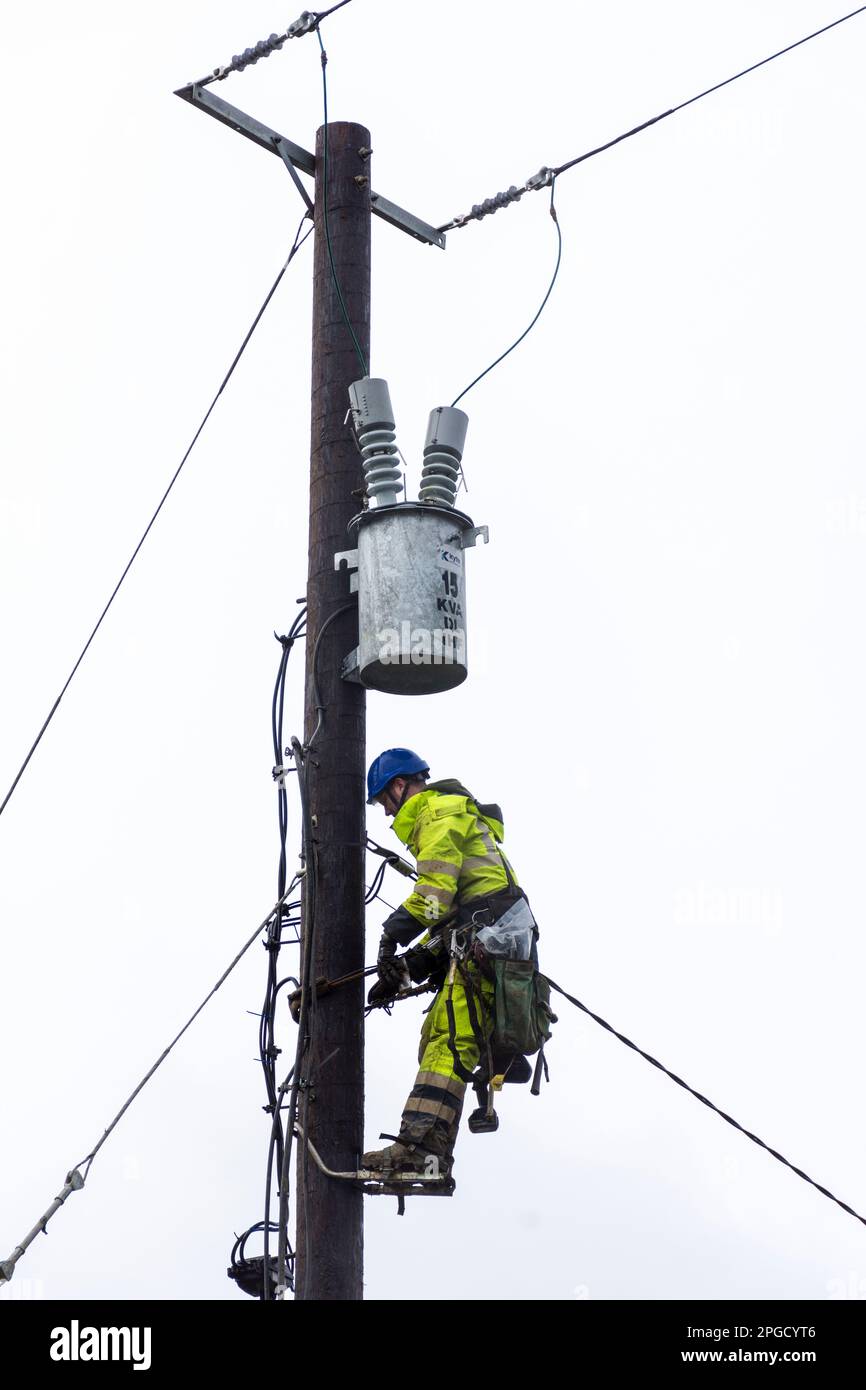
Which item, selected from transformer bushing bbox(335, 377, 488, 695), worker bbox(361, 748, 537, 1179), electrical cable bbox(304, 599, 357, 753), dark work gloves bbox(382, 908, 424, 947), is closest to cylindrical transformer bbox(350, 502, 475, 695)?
transformer bushing bbox(335, 377, 488, 695)

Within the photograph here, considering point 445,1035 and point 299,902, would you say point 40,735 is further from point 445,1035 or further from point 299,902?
point 445,1035

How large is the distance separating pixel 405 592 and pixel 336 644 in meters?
0.49

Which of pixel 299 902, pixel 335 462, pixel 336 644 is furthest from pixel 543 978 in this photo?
pixel 335 462

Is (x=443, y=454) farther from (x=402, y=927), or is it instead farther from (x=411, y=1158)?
(x=411, y=1158)

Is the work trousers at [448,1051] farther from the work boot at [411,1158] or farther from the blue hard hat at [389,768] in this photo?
the blue hard hat at [389,768]

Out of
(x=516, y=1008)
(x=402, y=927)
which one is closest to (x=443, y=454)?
(x=402, y=927)

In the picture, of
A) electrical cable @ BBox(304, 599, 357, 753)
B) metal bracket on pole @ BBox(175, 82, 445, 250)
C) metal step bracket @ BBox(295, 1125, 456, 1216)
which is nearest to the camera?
metal step bracket @ BBox(295, 1125, 456, 1216)

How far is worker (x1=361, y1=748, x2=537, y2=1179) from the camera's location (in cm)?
780

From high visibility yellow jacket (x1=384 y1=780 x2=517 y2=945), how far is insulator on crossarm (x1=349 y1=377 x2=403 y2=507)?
51.3 inches

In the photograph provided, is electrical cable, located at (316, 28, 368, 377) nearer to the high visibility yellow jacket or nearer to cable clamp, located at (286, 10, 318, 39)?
cable clamp, located at (286, 10, 318, 39)

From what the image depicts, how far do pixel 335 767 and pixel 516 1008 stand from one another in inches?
48.7

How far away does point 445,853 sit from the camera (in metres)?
8.18

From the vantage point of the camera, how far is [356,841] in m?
8.15

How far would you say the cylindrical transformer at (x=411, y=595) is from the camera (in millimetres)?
7922
